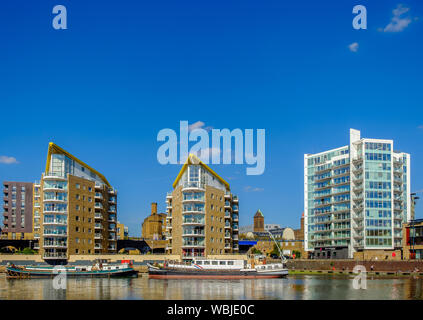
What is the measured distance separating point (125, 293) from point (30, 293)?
1230cm

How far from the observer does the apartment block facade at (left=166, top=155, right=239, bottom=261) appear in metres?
138

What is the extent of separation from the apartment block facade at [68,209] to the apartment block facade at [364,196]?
63.6m

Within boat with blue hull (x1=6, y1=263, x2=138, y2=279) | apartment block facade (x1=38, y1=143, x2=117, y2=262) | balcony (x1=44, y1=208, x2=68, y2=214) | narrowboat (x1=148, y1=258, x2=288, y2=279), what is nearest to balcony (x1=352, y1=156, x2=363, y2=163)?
narrowboat (x1=148, y1=258, x2=288, y2=279)

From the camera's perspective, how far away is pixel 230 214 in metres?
152

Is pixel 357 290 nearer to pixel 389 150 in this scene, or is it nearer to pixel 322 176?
pixel 389 150

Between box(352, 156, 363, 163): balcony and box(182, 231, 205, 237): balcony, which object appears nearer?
box(182, 231, 205, 237): balcony

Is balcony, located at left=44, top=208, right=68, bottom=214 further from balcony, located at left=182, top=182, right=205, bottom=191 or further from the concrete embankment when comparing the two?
the concrete embankment

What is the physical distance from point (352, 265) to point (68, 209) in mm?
69852

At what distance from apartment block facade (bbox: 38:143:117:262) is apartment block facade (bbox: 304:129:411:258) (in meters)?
63.6

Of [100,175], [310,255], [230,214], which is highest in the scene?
[100,175]

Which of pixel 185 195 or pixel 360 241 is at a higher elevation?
pixel 185 195
